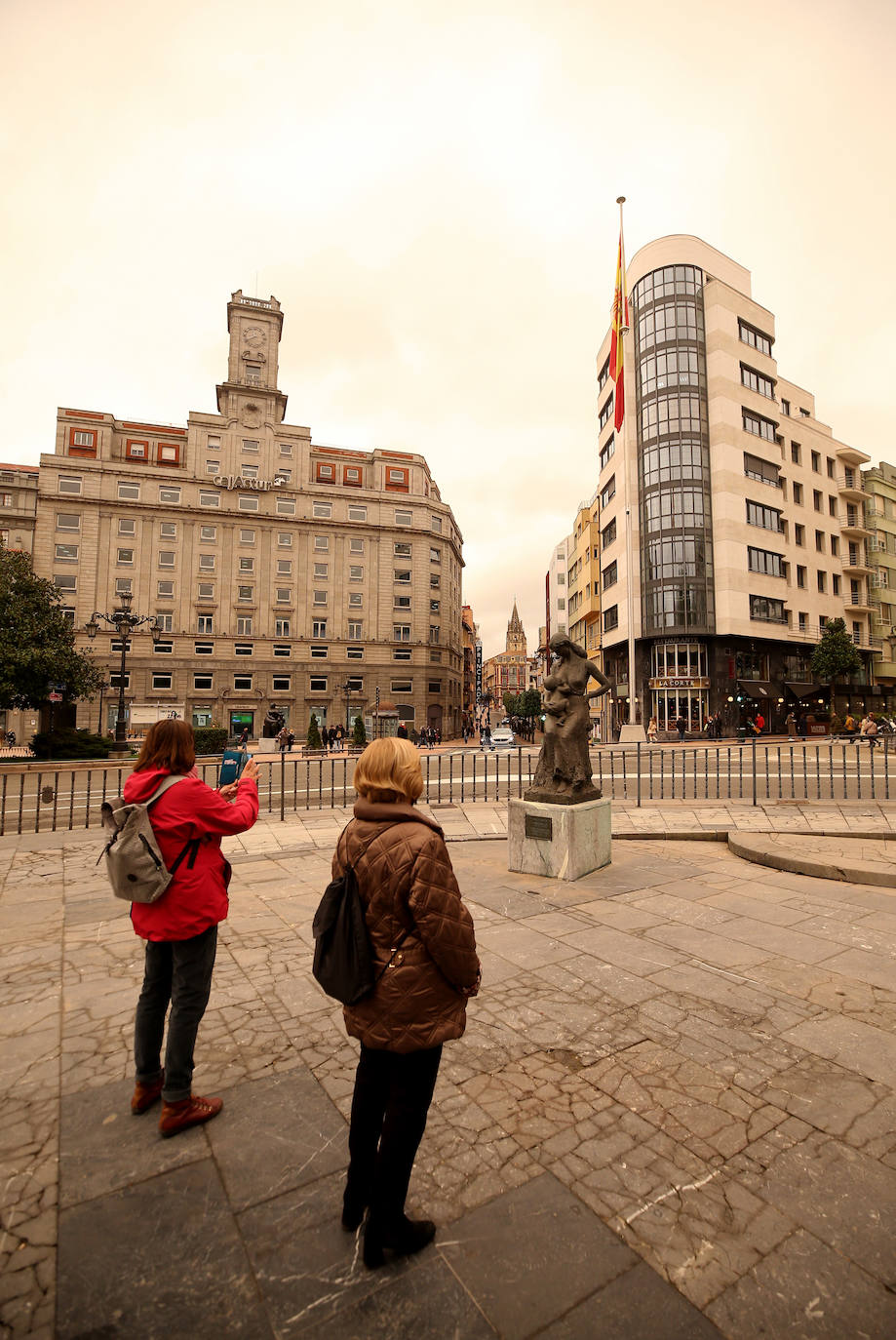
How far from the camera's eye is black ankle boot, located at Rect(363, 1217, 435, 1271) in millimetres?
2049

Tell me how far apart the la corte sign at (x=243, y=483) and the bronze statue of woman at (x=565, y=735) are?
50697mm

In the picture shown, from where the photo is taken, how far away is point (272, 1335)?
1.82 metres

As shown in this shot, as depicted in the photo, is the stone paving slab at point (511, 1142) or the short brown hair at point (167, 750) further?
the short brown hair at point (167, 750)

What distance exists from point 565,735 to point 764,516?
42823mm

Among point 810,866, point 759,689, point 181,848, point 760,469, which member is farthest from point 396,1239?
point 760,469

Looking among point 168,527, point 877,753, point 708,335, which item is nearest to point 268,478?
point 168,527

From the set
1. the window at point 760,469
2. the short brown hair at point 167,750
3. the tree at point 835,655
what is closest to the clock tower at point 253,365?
the window at point 760,469

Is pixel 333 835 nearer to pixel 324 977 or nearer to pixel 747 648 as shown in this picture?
pixel 324 977

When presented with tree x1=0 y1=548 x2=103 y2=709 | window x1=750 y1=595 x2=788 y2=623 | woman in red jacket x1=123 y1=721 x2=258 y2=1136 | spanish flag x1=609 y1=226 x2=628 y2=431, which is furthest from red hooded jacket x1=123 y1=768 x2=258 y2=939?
window x1=750 y1=595 x2=788 y2=623

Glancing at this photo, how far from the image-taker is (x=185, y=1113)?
9.08ft

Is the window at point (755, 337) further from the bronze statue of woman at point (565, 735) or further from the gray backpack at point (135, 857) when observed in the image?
the gray backpack at point (135, 857)

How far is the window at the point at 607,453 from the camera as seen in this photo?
153ft

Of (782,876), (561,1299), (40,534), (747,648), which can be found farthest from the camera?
(40,534)

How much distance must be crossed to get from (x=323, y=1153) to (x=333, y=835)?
687cm
